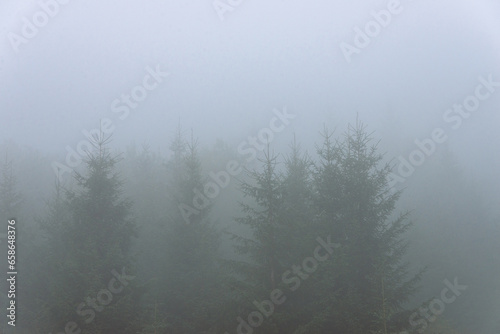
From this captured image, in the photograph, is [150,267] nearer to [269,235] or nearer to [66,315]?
[66,315]

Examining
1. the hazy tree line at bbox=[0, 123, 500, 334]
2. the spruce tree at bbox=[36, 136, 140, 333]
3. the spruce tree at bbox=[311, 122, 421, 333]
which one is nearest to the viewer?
the spruce tree at bbox=[311, 122, 421, 333]

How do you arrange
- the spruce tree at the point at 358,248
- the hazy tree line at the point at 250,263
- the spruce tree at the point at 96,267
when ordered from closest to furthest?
the spruce tree at the point at 358,248 → the hazy tree line at the point at 250,263 → the spruce tree at the point at 96,267

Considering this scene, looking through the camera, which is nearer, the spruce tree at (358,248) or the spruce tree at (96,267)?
the spruce tree at (358,248)

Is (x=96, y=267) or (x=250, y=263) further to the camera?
(x=96, y=267)

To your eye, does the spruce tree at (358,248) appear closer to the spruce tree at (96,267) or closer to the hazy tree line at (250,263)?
the hazy tree line at (250,263)

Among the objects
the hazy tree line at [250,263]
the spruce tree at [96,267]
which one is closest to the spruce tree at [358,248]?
the hazy tree line at [250,263]

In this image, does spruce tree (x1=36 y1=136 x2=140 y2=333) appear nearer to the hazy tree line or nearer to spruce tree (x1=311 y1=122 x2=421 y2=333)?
the hazy tree line

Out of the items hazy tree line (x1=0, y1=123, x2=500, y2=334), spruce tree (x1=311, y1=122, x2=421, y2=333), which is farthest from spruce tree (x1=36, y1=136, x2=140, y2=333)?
spruce tree (x1=311, y1=122, x2=421, y2=333)

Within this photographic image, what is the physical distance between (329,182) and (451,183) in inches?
1040

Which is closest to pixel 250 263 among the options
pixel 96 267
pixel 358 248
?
pixel 358 248

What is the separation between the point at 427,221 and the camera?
115 feet

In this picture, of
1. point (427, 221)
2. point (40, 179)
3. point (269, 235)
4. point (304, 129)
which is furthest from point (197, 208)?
point (304, 129)

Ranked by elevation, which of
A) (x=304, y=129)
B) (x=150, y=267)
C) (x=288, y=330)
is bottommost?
(x=288, y=330)

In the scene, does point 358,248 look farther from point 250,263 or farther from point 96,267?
point 96,267
